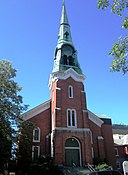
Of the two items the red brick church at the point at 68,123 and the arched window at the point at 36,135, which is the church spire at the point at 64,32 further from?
the arched window at the point at 36,135

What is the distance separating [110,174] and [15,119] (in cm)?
1035

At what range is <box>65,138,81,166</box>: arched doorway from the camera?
79.2ft

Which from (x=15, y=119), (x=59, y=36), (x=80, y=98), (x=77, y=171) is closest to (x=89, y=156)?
(x=77, y=171)

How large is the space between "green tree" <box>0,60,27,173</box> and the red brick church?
250 inches

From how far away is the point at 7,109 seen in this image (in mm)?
19516

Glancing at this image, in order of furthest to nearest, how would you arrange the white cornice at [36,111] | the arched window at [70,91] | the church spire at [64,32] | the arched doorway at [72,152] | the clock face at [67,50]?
1. the church spire at [64,32]
2. the clock face at [67,50]
3. the arched window at [70,91]
4. the white cornice at [36,111]
5. the arched doorway at [72,152]

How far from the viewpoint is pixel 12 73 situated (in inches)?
829

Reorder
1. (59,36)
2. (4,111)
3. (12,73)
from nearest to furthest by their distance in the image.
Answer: (4,111) < (12,73) < (59,36)

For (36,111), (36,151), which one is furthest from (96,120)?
(36,151)

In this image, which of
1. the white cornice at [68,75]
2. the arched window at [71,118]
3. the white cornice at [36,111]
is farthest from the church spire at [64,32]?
the arched window at [71,118]

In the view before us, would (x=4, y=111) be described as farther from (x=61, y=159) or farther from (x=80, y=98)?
(x=80, y=98)

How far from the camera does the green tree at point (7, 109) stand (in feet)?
57.7

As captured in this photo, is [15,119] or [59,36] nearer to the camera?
[15,119]

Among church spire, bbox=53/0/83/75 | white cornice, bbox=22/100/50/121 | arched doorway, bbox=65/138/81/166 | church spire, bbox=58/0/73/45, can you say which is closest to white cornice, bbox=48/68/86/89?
church spire, bbox=53/0/83/75
